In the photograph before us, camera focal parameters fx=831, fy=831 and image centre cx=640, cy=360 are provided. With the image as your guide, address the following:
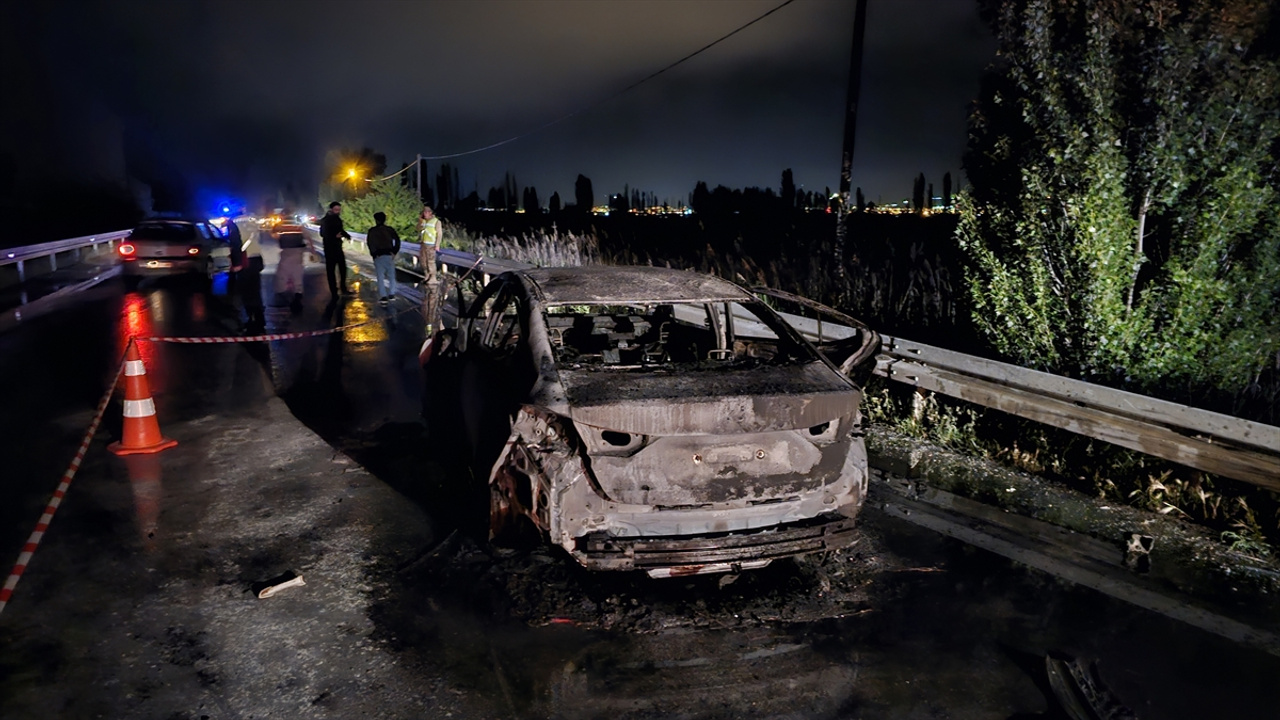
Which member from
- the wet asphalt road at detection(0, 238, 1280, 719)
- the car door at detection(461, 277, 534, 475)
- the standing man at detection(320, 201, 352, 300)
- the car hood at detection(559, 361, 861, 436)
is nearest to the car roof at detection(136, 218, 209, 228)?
the standing man at detection(320, 201, 352, 300)

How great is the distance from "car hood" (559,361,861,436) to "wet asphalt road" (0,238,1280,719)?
37.1 inches

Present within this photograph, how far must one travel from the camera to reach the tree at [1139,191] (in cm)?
587

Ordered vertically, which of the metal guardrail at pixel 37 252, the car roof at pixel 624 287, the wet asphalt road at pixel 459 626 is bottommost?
the wet asphalt road at pixel 459 626

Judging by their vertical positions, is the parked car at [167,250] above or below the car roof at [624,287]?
above

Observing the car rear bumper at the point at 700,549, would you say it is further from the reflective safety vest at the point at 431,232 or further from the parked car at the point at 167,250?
the parked car at the point at 167,250

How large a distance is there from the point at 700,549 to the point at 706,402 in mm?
680

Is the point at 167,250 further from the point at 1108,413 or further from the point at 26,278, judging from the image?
the point at 1108,413

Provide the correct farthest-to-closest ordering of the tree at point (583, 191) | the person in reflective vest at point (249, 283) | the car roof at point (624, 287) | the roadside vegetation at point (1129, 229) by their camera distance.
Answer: the tree at point (583, 191)
the person in reflective vest at point (249, 283)
the roadside vegetation at point (1129, 229)
the car roof at point (624, 287)

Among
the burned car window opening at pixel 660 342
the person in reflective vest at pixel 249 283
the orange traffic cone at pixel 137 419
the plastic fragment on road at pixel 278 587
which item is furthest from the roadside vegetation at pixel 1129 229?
the person in reflective vest at pixel 249 283

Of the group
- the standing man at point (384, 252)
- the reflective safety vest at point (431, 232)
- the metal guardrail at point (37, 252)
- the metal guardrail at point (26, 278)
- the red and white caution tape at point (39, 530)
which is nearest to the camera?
the red and white caution tape at point (39, 530)

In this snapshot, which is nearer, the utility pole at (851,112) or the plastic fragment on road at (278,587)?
the plastic fragment on road at (278,587)

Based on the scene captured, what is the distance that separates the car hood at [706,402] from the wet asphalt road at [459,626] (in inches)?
37.1

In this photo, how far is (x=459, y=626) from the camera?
3.89 meters

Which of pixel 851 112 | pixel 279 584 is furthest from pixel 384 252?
pixel 279 584
